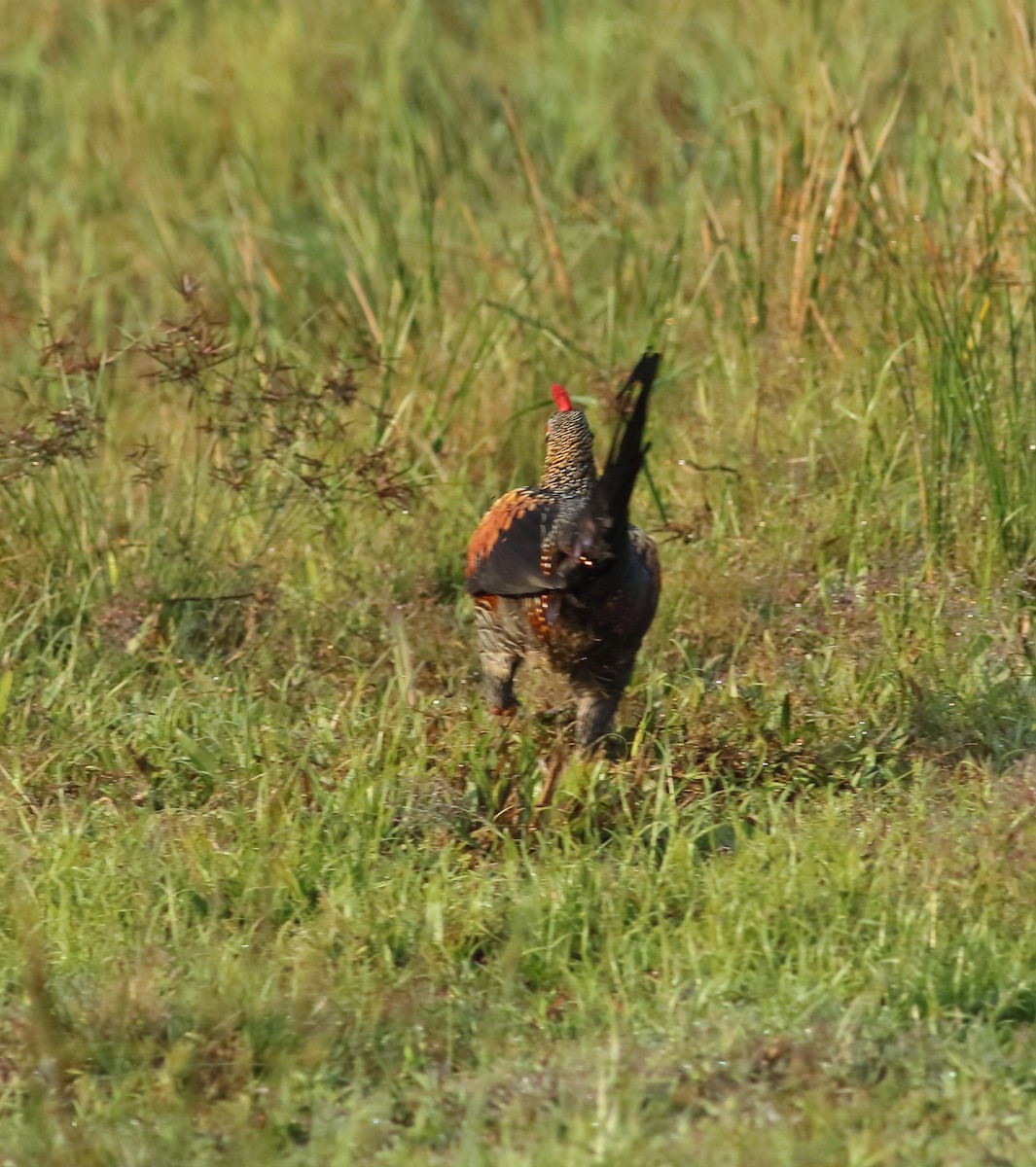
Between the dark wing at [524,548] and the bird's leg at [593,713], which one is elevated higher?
the dark wing at [524,548]

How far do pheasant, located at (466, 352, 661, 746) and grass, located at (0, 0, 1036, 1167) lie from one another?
174mm

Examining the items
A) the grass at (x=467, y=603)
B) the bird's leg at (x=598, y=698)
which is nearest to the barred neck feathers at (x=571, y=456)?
the bird's leg at (x=598, y=698)

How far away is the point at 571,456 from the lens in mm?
4586

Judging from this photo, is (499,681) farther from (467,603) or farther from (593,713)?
(467,603)

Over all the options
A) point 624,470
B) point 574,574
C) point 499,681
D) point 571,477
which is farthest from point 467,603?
point 624,470

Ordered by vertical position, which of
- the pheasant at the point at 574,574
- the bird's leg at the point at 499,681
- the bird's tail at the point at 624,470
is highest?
the bird's tail at the point at 624,470

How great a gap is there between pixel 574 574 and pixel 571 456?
1.73ft

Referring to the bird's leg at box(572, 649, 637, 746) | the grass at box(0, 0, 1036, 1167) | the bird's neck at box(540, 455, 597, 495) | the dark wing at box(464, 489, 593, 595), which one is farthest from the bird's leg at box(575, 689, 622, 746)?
the bird's neck at box(540, 455, 597, 495)

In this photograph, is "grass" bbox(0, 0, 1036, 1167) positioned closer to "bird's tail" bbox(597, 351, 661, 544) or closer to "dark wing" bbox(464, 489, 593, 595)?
"dark wing" bbox(464, 489, 593, 595)

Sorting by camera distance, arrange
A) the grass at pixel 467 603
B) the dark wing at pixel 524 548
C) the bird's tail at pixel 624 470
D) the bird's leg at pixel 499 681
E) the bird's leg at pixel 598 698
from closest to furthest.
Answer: the grass at pixel 467 603
the bird's tail at pixel 624 470
the dark wing at pixel 524 548
the bird's leg at pixel 598 698
the bird's leg at pixel 499 681

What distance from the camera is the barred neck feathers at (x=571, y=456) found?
4.58m

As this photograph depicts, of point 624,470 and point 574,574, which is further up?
point 624,470

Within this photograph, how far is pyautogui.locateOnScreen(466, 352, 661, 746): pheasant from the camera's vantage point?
407 cm

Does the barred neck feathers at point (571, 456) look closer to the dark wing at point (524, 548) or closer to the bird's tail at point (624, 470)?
the dark wing at point (524, 548)
